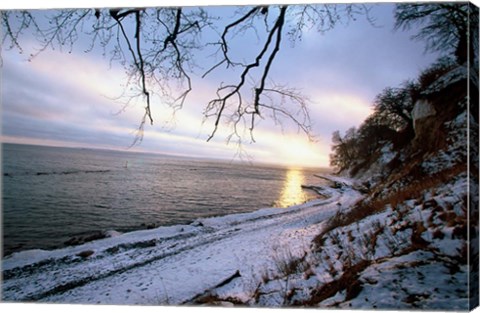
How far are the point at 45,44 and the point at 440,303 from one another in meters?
4.73

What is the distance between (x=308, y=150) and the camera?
10.2 ft

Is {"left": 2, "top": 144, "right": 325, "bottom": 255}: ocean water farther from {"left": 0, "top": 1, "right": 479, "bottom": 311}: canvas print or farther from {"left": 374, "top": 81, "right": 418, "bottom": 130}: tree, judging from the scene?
{"left": 374, "top": 81, "right": 418, "bottom": 130}: tree

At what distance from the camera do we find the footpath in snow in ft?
9.43

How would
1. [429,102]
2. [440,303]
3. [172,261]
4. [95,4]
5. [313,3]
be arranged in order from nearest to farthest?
1. [440,303]
2. [313,3]
3. [95,4]
4. [429,102]
5. [172,261]

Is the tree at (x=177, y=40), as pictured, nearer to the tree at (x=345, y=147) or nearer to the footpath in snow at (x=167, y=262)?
the tree at (x=345, y=147)

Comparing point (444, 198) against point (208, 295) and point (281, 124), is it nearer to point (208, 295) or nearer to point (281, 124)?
point (281, 124)

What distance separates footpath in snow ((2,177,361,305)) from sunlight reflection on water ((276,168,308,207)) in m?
0.42

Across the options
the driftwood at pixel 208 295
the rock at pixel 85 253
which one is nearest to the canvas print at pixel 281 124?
the driftwood at pixel 208 295

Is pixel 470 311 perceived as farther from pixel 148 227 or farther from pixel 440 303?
pixel 148 227

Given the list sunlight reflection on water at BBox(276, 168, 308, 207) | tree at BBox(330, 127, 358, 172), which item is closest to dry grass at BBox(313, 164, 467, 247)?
A: tree at BBox(330, 127, 358, 172)

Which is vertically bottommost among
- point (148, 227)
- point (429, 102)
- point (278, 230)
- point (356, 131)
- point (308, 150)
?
point (148, 227)

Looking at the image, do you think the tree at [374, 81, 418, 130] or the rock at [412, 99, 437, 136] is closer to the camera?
the tree at [374, 81, 418, 130]

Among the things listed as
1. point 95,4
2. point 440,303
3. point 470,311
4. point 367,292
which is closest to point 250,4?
point 95,4

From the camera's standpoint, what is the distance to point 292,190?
6414 mm
